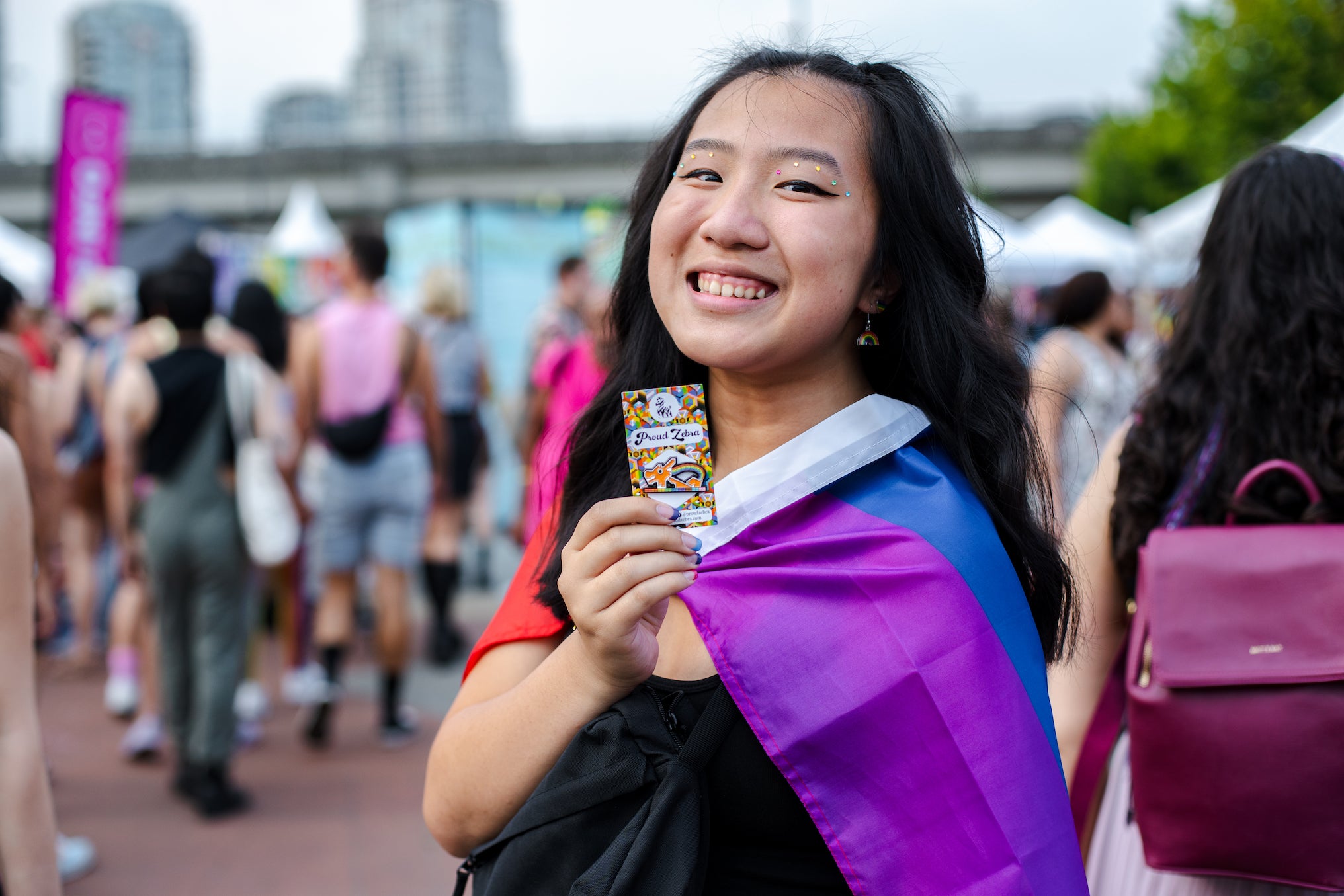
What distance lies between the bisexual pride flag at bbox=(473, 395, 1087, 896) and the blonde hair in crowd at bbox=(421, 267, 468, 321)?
A: 6.68 metres

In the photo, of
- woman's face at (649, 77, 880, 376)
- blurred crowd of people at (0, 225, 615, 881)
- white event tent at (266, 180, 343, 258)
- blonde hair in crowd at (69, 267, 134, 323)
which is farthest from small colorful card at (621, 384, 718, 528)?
white event tent at (266, 180, 343, 258)

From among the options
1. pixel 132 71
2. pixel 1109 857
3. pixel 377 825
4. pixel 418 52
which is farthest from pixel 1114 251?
pixel 418 52

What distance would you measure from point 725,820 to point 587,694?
0.25 m

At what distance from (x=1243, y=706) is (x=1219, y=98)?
20.8m

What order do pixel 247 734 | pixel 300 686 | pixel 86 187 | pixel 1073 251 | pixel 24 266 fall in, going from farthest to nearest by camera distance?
1. pixel 1073 251
2. pixel 24 266
3. pixel 86 187
4. pixel 300 686
5. pixel 247 734

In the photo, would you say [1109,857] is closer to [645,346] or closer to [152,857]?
[645,346]

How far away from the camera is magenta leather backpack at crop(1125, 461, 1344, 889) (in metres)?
1.74

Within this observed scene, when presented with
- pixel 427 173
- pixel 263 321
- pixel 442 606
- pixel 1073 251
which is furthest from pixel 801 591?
pixel 427 173

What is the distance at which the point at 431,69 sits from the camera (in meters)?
102

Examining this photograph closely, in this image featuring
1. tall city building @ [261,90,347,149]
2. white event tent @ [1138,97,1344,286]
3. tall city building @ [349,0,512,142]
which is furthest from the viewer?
tall city building @ [349,0,512,142]

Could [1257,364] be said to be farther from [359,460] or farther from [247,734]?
[247,734]

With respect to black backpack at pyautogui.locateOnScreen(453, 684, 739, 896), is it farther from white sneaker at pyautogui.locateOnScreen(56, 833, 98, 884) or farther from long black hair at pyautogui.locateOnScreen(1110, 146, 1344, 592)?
white sneaker at pyautogui.locateOnScreen(56, 833, 98, 884)

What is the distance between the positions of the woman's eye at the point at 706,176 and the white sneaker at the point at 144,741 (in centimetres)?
513

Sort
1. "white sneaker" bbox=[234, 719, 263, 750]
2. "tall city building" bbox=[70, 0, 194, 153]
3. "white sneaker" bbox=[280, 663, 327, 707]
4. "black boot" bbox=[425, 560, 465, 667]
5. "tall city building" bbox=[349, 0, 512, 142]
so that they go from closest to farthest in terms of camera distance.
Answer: "white sneaker" bbox=[234, 719, 263, 750], "white sneaker" bbox=[280, 663, 327, 707], "black boot" bbox=[425, 560, 465, 667], "tall city building" bbox=[70, 0, 194, 153], "tall city building" bbox=[349, 0, 512, 142]
